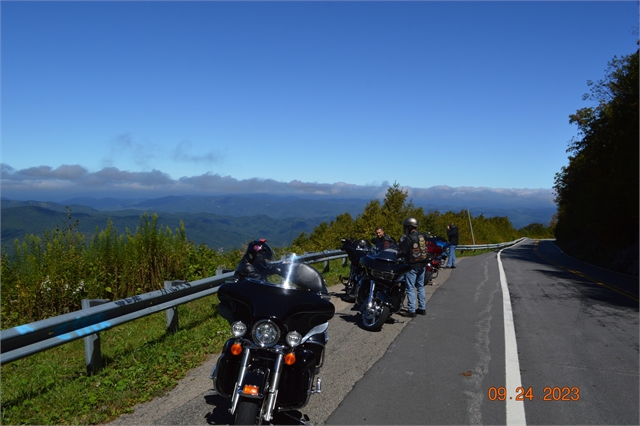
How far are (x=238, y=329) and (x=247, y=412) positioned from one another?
63 cm

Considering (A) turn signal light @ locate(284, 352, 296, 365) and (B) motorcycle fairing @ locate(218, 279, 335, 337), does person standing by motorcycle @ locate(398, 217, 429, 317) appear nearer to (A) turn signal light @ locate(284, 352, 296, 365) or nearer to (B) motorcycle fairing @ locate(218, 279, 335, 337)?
(B) motorcycle fairing @ locate(218, 279, 335, 337)

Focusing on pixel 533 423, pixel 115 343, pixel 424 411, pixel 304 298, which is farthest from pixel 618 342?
pixel 115 343

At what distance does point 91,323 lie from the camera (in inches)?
222

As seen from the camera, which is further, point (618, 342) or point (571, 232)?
point (571, 232)

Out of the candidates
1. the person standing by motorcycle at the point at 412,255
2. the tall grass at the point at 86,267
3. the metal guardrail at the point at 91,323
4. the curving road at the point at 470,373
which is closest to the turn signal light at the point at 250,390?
the curving road at the point at 470,373

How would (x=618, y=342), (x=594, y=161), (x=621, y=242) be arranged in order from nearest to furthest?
1. (x=618, y=342)
2. (x=621, y=242)
3. (x=594, y=161)

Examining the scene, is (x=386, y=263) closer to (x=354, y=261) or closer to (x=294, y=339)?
(x=354, y=261)

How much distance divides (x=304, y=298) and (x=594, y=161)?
4051 cm

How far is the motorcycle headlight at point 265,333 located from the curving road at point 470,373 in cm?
106

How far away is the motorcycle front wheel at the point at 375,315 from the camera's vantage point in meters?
8.52

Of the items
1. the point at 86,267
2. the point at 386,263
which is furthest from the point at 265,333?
the point at 86,267

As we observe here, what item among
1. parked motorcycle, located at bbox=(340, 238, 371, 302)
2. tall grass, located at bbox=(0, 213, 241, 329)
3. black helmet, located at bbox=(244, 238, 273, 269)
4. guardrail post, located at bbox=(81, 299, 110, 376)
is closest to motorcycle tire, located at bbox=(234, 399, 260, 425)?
black helmet, located at bbox=(244, 238, 273, 269)

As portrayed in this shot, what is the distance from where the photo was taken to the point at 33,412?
484cm

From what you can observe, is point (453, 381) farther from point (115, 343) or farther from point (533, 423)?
point (115, 343)
